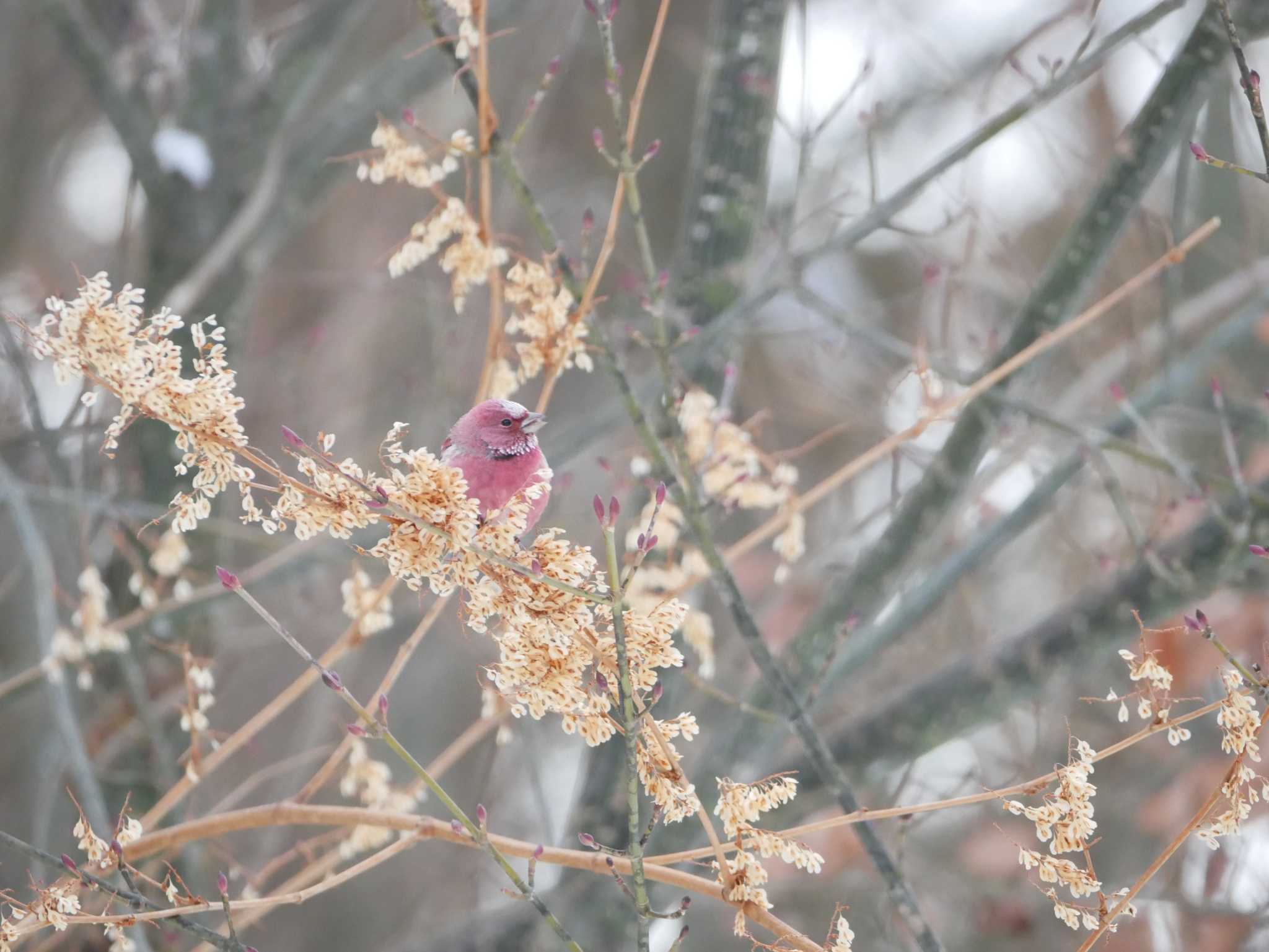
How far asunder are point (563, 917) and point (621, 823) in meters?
0.39

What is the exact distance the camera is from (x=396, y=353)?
9.11 metres

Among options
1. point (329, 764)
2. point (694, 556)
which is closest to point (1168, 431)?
point (694, 556)

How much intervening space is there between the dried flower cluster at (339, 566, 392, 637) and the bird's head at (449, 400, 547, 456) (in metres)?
0.44

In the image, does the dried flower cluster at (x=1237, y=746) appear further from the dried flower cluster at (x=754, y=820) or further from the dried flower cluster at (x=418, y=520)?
the dried flower cluster at (x=418, y=520)

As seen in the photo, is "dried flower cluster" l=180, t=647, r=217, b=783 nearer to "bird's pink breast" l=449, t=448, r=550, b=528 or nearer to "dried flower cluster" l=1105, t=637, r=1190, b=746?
"bird's pink breast" l=449, t=448, r=550, b=528

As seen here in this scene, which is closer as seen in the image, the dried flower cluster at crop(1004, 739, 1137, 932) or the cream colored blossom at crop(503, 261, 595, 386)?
the dried flower cluster at crop(1004, 739, 1137, 932)

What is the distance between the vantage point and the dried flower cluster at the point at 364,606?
92.0 inches

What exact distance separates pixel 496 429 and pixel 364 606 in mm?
543

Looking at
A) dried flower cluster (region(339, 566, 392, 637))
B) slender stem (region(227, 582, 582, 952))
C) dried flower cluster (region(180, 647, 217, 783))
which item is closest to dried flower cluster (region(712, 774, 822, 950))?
slender stem (region(227, 582, 582, 952))

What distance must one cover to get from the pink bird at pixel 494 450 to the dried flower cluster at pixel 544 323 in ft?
1.33

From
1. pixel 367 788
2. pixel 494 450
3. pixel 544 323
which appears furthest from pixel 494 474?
pixel 367 788

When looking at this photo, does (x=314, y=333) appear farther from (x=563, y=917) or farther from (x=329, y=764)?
(x=329, y=764)

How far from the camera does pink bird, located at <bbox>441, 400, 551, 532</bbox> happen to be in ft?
8.91

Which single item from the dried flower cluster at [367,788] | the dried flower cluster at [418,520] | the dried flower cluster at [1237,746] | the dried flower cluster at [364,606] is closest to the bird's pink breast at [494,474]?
the dried flower cluster at [364,606]
